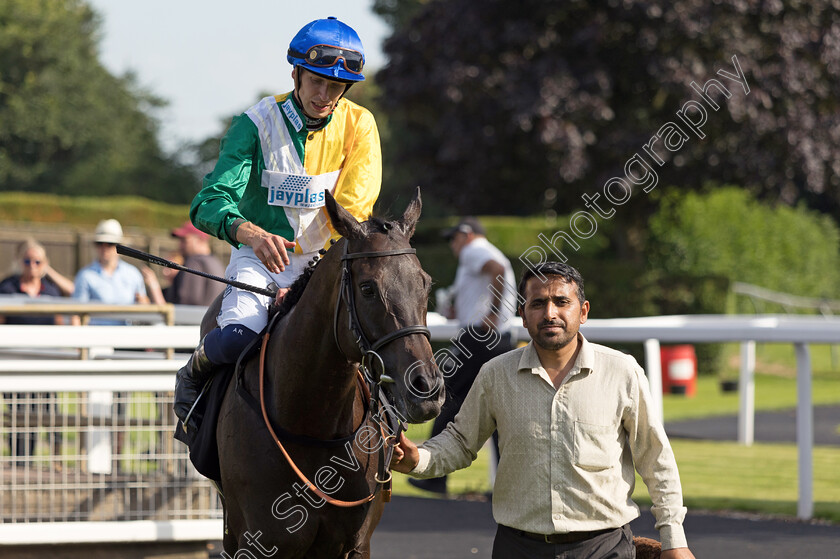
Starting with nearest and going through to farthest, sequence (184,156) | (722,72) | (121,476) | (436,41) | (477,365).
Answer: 1. (121,476)
2. (477,365)
3. (722,72)
4. (436,41)
5. (184,156)

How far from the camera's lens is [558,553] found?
10.5ft

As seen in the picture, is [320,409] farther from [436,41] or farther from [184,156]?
[184,156]

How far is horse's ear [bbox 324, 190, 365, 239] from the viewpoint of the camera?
9.98ft

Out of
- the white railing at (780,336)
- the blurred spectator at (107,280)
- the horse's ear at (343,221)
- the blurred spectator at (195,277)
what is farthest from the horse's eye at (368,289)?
the blurred spectator at (107,280)

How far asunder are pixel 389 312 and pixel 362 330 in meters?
0.13

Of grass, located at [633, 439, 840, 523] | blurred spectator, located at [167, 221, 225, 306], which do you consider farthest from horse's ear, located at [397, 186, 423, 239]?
blurred spectator, located at [167, 221, 225, 306]

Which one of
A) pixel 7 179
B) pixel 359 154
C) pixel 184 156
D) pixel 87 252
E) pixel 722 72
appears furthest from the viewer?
pixel 184 156

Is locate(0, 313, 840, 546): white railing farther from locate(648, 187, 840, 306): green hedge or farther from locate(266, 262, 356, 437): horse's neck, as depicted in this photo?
locate(648, 187, 840, 306): green hedge

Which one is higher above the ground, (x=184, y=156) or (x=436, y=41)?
(x=184, y=156)

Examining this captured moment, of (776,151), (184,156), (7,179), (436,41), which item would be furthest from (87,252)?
(184,156)

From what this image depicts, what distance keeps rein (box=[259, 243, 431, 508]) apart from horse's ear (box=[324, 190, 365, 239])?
61 mm

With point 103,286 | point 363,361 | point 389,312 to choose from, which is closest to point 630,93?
point 103,286

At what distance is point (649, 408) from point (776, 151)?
47.3 ft

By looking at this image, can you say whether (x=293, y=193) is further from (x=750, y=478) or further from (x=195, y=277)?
(x=750, y=478)
